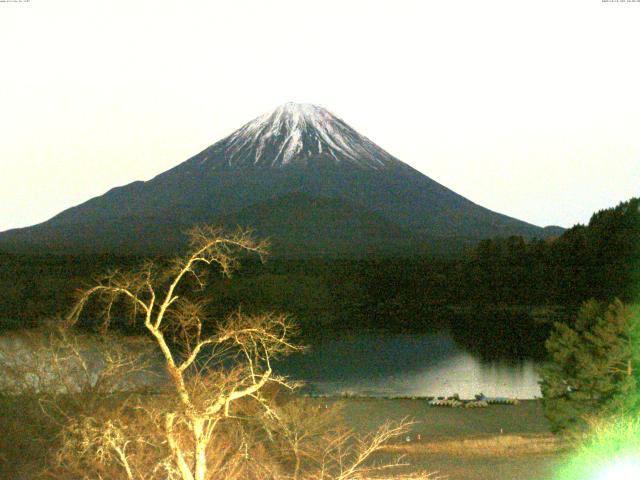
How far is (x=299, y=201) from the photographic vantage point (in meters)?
75.3

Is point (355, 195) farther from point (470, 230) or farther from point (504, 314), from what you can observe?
point (504, 314)

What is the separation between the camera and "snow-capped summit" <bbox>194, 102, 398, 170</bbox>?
256 feet

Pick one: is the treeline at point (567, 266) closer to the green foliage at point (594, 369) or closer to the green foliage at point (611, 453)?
the green foliage at point (594, 369)

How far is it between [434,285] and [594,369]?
118ft

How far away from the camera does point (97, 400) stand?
9.70 meters

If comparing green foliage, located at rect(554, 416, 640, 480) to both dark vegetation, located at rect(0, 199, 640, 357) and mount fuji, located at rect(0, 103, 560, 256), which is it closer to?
dark vegetation, located at rect(0, 199, 640, 357)

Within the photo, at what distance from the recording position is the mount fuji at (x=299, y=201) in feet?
229

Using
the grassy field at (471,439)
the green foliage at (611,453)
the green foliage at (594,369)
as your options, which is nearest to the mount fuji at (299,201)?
the grassy field at (471,439)

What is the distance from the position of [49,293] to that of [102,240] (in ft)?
79.3

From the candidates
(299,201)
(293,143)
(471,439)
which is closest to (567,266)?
(471,439)

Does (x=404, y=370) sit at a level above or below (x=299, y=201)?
below

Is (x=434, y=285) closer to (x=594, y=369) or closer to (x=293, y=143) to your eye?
(x=594, y=369)

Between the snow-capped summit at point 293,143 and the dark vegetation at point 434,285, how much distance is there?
29824 mm

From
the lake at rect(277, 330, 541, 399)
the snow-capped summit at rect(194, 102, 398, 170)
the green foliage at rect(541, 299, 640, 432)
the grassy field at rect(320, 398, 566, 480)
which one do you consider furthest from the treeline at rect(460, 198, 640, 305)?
the snow-capped summit at rect(194, 102, 398, 170)
